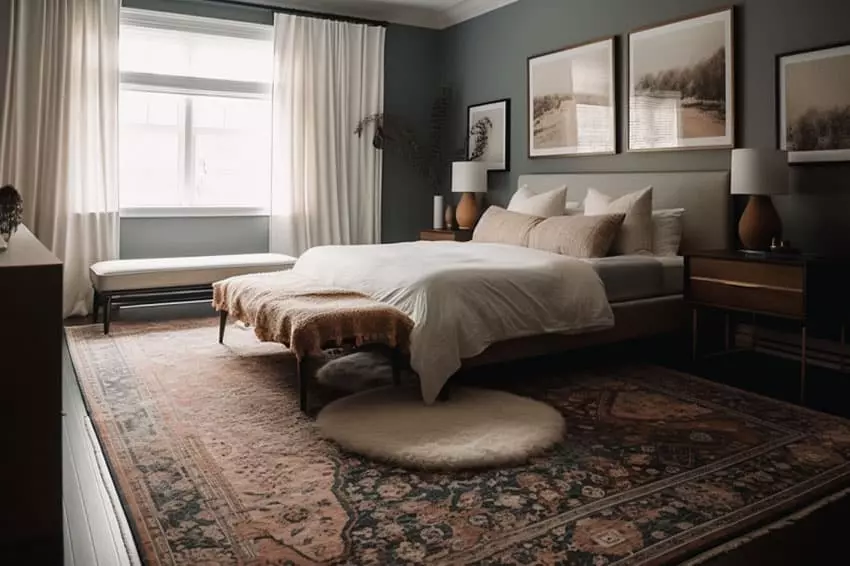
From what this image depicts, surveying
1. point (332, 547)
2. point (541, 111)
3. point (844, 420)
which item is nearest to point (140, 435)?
point (332, 547)

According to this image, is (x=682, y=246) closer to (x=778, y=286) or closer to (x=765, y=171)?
(x=765, y=171)

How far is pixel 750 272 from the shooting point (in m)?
3.63

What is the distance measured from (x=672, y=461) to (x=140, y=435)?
2.04 m

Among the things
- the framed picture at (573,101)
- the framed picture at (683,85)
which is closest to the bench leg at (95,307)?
the framed picture at (573,101)

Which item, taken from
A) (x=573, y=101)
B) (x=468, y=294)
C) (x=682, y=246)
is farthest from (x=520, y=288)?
(x=573, y=101)

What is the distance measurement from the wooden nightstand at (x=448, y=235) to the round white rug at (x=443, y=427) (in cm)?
271

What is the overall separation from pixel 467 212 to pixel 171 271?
2.50 metres

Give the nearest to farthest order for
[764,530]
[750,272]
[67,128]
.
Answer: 1. [764,530]
2. [750,272]
3. [67,128]

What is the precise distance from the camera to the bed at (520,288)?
3.25 meters

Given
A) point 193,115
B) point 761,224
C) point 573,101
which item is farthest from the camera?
point 193,115

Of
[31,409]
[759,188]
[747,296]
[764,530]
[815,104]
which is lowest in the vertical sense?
[764,530]

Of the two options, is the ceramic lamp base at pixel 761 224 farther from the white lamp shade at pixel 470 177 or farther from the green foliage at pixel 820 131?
the white lamp shade at pixel 470 177

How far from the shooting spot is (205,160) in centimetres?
620

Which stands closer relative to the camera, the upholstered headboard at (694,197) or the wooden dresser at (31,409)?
the wooden dresser at (31,409)
